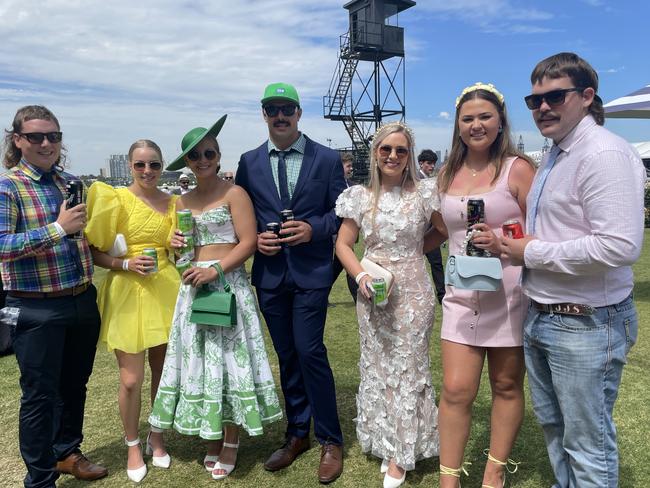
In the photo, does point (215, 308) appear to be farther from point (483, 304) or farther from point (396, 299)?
point (483, 304)

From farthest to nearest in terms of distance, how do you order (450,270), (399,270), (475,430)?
(475,430) < (399,270) < (450,270)

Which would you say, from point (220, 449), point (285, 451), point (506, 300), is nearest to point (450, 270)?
point (506, 300)

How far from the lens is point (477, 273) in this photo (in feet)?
7.62

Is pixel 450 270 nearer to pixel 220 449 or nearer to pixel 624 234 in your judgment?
pixel 624 234

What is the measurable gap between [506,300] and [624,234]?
0.78 metres

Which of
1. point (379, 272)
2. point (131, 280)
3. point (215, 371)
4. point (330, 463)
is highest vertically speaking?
point (379, 272)

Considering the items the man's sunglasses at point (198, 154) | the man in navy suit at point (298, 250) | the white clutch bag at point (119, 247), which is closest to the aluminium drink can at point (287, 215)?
the man in navy suit at point (298, 250)

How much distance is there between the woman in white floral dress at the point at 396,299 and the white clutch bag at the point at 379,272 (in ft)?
0.16

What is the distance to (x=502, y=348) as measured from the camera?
259 centimetres

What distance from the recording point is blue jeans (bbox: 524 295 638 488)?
205 cm

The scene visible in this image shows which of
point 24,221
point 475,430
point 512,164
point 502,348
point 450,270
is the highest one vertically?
point 512,164

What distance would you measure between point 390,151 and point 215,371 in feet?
5.59

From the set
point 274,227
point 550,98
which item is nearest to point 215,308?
point 274,227

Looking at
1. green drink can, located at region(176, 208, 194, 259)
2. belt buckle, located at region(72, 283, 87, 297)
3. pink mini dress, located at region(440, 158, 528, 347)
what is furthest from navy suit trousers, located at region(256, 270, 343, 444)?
belt buckle, located at region(72, 283, 87, 297)
